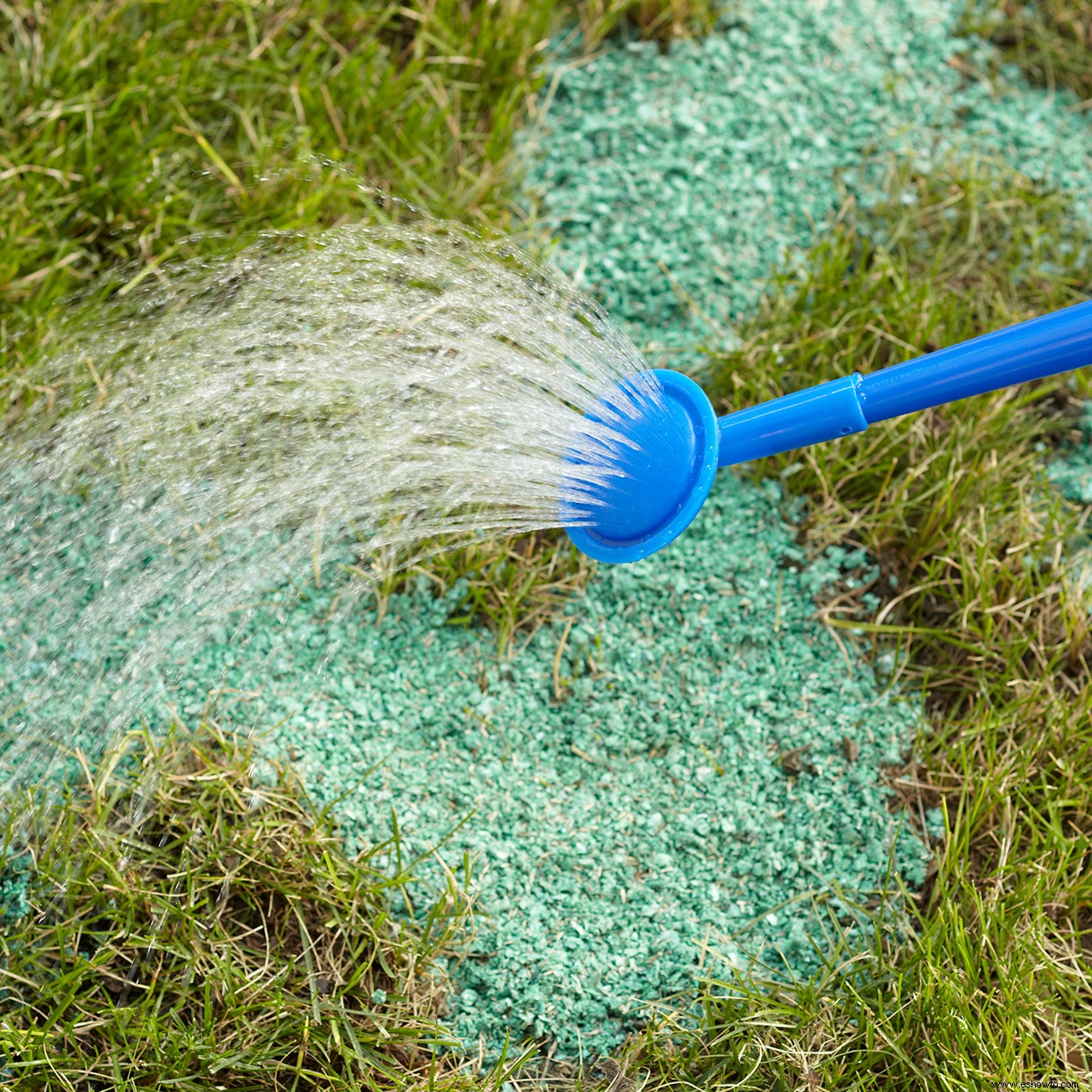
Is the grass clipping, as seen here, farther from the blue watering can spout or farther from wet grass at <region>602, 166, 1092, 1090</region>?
the blue watering can spout

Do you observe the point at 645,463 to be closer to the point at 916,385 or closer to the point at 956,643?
the point at 916,385

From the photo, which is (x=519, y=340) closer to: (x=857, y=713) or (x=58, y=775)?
(x=857, y=713)

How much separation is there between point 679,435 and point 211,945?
1.21 m

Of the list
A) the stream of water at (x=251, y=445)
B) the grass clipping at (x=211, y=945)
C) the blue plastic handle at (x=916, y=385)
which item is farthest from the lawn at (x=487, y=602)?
the blue plastic handle at (x=916, y=385)

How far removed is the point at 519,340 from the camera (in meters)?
2.38

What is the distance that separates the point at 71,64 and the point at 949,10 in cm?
234

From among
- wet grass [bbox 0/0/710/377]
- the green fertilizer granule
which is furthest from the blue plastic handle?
wet grass [bbox 0/0/710/377]

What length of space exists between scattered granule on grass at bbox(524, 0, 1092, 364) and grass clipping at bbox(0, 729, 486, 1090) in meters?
1.35

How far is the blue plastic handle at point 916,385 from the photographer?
70.4 inches

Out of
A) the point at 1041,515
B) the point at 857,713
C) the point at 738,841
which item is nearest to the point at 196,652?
the point at 738,841

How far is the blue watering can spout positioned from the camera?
193 centimetres

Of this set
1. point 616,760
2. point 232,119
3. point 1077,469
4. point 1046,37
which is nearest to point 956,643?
point 1077,469

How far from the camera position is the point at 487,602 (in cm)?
250

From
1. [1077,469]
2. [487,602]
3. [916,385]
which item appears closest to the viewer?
[916,385]
